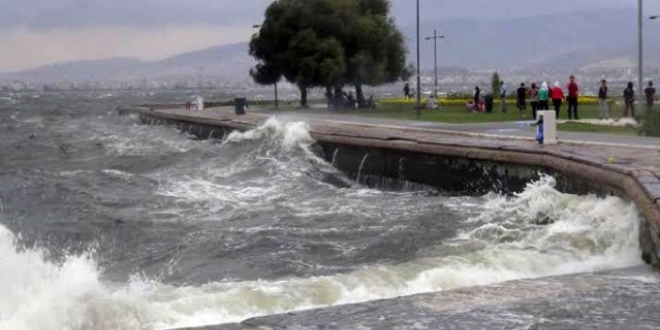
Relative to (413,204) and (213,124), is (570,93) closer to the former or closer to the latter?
(413,204)

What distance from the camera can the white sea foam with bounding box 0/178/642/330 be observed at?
910cm

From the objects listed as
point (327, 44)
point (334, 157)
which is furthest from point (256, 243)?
point (327, 44)

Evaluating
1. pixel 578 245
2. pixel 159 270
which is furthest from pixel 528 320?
pixel 159 270

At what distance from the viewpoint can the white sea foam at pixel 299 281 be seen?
910 cm

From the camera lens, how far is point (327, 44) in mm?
49625

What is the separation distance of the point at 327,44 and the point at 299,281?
131 feet

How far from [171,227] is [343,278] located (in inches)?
236

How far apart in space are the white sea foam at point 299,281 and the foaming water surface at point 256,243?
0.02m

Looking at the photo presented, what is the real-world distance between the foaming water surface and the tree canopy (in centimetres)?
2480

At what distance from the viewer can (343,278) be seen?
34.8ft

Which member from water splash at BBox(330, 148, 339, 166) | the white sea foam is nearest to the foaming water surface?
the white sea foam

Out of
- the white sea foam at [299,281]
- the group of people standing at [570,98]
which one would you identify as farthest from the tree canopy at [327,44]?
the white sea foam at [299,281]

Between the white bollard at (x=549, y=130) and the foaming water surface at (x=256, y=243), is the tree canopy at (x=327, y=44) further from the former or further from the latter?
the white bollard at (x=549, y=130)

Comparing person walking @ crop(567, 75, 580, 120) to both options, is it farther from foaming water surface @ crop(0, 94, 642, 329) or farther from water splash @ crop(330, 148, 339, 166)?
foaming water surface @ crop(0, 94, 642, 329)
